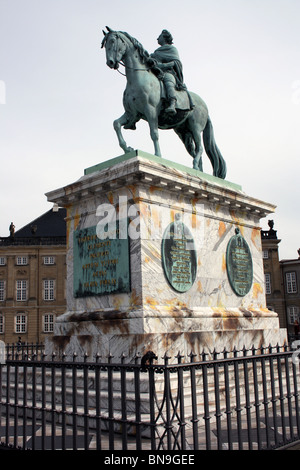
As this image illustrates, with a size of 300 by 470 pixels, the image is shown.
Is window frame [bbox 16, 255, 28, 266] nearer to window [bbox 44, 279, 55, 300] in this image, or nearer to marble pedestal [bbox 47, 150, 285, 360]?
window [bbox 44, 279, 55, 300]

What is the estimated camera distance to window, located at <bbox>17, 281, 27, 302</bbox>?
52.6 metres

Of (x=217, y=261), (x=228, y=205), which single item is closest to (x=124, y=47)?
(x=228, y=205)

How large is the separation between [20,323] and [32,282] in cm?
469

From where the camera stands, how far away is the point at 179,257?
323 inches

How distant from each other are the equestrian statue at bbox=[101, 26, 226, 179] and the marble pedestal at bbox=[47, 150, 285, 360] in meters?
1.00

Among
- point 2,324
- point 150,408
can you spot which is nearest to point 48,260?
point 2,324

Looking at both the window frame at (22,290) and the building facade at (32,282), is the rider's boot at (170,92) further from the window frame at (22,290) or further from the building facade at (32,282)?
the window frame at (22,290)

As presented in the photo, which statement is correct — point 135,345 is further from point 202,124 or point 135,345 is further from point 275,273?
point 275,273

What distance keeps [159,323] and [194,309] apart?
104 cm

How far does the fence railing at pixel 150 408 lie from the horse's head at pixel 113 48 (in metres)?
5.26

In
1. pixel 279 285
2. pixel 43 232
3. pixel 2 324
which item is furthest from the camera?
pixel 279 285

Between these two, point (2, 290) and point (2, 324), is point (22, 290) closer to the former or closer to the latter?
point (2, 290)

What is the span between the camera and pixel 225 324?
337 inches

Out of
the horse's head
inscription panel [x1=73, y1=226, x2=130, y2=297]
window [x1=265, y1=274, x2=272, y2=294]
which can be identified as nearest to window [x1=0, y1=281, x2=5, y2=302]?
window [x1=265, y1=274, x2=272, y2=294]
